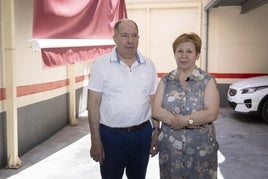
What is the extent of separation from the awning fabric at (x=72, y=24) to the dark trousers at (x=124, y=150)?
177cm

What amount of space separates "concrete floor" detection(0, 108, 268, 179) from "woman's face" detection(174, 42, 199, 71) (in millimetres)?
2384

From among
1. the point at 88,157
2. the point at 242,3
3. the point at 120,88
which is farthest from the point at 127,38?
the point at 242,3

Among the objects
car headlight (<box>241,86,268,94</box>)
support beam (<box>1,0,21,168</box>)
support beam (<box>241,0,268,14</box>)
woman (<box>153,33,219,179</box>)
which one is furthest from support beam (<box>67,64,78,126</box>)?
woman (<box>153,33,219,179</box>)

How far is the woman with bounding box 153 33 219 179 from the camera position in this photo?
2.50 m

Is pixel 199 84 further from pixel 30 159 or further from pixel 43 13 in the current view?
pixel 30 159

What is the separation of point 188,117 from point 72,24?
3391 millimetres

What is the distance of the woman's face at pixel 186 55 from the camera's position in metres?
2.55

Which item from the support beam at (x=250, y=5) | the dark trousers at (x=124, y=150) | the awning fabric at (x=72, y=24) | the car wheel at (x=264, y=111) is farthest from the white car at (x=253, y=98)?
the dark trousers at (x=124, y=150)

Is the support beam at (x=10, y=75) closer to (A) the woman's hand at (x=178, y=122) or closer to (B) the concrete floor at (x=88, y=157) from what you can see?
(B) the concrete floor at (x=88, y=157)

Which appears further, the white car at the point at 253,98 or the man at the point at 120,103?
the white car at the point at 253,98

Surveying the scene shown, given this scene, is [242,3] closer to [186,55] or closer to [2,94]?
[2,94]

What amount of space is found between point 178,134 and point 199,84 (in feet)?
1.24

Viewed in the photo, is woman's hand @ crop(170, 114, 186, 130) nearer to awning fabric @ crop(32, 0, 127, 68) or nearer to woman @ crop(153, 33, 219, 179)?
woman @ crop(153, 33, 219, 179)

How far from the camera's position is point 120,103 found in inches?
109
